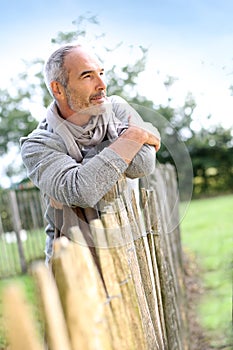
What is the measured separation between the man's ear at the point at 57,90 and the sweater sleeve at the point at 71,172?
0.12m

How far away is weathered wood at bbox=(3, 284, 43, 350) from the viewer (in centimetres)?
80

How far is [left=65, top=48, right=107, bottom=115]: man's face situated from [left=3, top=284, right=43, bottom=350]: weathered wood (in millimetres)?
1067

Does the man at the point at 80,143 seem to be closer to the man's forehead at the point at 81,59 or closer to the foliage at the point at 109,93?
the man's forehead at the point at 81,59

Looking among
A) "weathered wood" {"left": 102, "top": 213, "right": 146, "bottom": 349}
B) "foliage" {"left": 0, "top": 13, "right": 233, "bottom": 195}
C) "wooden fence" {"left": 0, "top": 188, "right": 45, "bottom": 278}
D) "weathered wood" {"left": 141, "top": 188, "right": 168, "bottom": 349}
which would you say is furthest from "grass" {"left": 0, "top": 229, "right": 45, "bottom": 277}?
"weathered wood" {"left": 102, "top": 213, "right": 146, "bottom": 349}

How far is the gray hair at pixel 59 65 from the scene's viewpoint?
1.86m

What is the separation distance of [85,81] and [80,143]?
16cm

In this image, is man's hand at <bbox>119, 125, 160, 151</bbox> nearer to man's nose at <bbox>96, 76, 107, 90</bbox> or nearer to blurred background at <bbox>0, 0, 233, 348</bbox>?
man's nose at <bbox>96, 76, 107, 90</bbox>

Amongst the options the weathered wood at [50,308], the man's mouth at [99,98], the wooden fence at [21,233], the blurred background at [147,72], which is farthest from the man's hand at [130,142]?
the wooden fence at [21,233]

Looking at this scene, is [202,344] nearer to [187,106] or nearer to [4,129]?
[187,106]

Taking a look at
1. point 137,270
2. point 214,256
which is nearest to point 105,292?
point 137,270

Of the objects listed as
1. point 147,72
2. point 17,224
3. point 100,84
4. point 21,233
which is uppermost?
point 147,72

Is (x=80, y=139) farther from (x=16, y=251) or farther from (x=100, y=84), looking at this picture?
(x=16, y=251)

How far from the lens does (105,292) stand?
1309 millimetres

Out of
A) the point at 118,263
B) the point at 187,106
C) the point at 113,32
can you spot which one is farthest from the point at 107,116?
the point at 187,106
